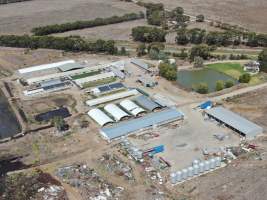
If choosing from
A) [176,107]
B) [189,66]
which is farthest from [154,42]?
[176,107]

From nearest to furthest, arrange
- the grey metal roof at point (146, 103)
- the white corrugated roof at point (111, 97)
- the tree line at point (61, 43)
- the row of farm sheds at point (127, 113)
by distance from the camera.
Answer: the row of farm sheds at point (127, 113)
the grey metal roof at point (146, 103)
the white corrugated roof at point (111, 97)
the tree line at point (61, 43)

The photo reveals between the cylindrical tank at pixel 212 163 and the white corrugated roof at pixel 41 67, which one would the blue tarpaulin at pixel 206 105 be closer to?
the cylindrical tank at pixel 212 163

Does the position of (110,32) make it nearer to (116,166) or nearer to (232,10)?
(232,10)

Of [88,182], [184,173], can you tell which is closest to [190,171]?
[184,173]

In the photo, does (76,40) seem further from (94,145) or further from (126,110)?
(94,145)

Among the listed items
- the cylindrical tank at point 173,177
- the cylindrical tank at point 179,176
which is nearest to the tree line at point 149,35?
the cylindrical tank at point 179,176
